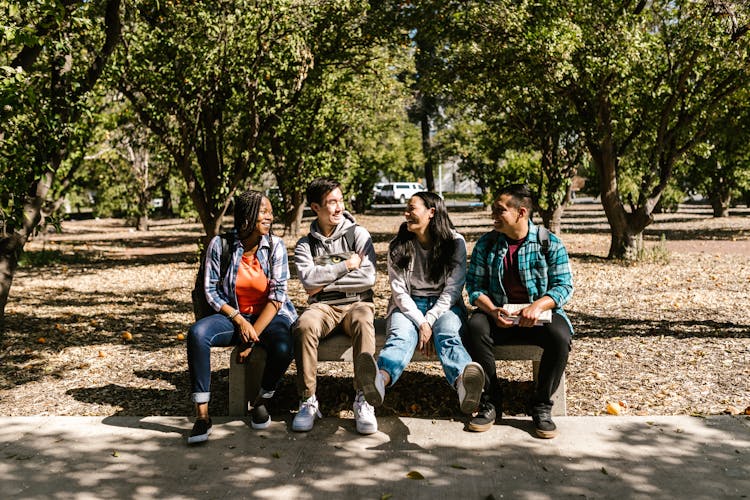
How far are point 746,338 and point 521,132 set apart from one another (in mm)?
11224

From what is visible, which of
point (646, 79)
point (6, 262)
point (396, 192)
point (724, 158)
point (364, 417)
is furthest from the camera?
point (396, 192)

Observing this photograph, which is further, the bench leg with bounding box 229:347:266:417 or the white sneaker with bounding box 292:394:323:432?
the bench leg with bounding box 229:347:266:417

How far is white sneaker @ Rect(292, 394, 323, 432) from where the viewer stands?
14.5 feet

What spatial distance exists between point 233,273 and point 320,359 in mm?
813

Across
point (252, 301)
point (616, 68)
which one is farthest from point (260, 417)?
point (616, 68)

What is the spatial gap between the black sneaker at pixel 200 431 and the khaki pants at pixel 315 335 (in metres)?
0.60

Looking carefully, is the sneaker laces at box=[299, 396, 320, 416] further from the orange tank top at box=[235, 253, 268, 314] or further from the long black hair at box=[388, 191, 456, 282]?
the long black hair at box=[388, 191, 456, 282]

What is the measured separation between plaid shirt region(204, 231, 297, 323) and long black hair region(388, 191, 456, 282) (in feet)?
→ 2.54

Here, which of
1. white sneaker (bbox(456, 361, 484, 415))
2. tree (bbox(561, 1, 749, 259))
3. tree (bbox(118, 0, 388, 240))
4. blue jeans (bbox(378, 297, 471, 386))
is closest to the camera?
white sneaker (bbox(456, 361, 484, 415))

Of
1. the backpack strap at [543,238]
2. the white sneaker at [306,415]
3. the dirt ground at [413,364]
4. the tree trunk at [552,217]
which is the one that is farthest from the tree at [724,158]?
the white sneaker at [306,415]

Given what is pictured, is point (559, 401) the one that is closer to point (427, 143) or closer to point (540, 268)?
point (540, 268)

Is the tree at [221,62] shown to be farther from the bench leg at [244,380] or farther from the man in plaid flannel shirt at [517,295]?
the man in plaid flannel shirt at [517,295]

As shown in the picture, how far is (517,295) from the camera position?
183 inches

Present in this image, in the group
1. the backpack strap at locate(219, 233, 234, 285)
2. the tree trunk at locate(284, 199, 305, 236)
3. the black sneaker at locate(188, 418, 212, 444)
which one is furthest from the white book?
the tree trunk at locate(284, 199, 305, 236)
